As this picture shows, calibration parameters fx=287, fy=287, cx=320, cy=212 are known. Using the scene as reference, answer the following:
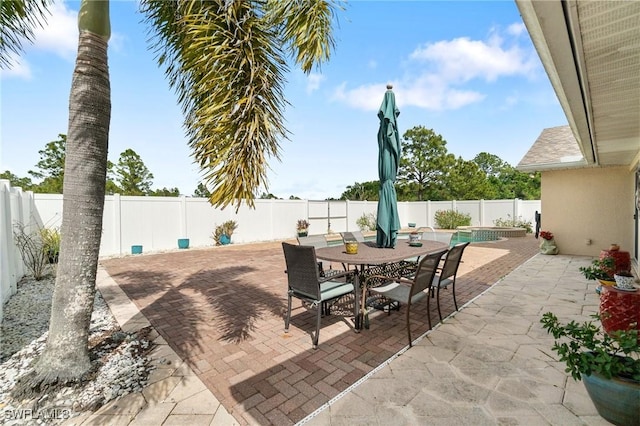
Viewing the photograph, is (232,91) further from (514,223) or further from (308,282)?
(514,223)

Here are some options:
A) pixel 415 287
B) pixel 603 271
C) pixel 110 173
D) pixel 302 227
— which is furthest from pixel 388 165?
pixel 110 173

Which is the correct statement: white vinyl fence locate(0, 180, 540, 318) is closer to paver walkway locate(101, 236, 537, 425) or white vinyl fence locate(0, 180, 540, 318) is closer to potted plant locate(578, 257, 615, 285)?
paver walkway locate(101, 236, 537, 425)

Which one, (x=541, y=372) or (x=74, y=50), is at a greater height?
(x=74, y=50)

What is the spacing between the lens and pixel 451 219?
19.4 m

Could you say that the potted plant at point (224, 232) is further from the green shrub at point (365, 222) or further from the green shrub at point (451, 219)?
the green shrub at point (451, 219)

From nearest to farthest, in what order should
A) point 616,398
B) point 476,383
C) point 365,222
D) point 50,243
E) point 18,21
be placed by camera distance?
1. point 616,398
2. point 476,383
3. point 18,21
4. point 50,243
5. point 365,222

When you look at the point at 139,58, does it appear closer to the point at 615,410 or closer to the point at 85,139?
the point at 85,139

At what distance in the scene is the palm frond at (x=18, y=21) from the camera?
3.04 meters

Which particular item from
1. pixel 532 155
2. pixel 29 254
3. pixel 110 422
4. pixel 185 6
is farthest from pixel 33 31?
pixel 532 155

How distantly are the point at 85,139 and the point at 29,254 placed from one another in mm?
6526

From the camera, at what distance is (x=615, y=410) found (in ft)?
6.50

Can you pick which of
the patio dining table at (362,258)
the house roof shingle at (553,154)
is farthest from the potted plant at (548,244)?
the patio dining table at (362,258)

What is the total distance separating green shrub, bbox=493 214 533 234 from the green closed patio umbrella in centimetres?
1595

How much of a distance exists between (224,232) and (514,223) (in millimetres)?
16678
